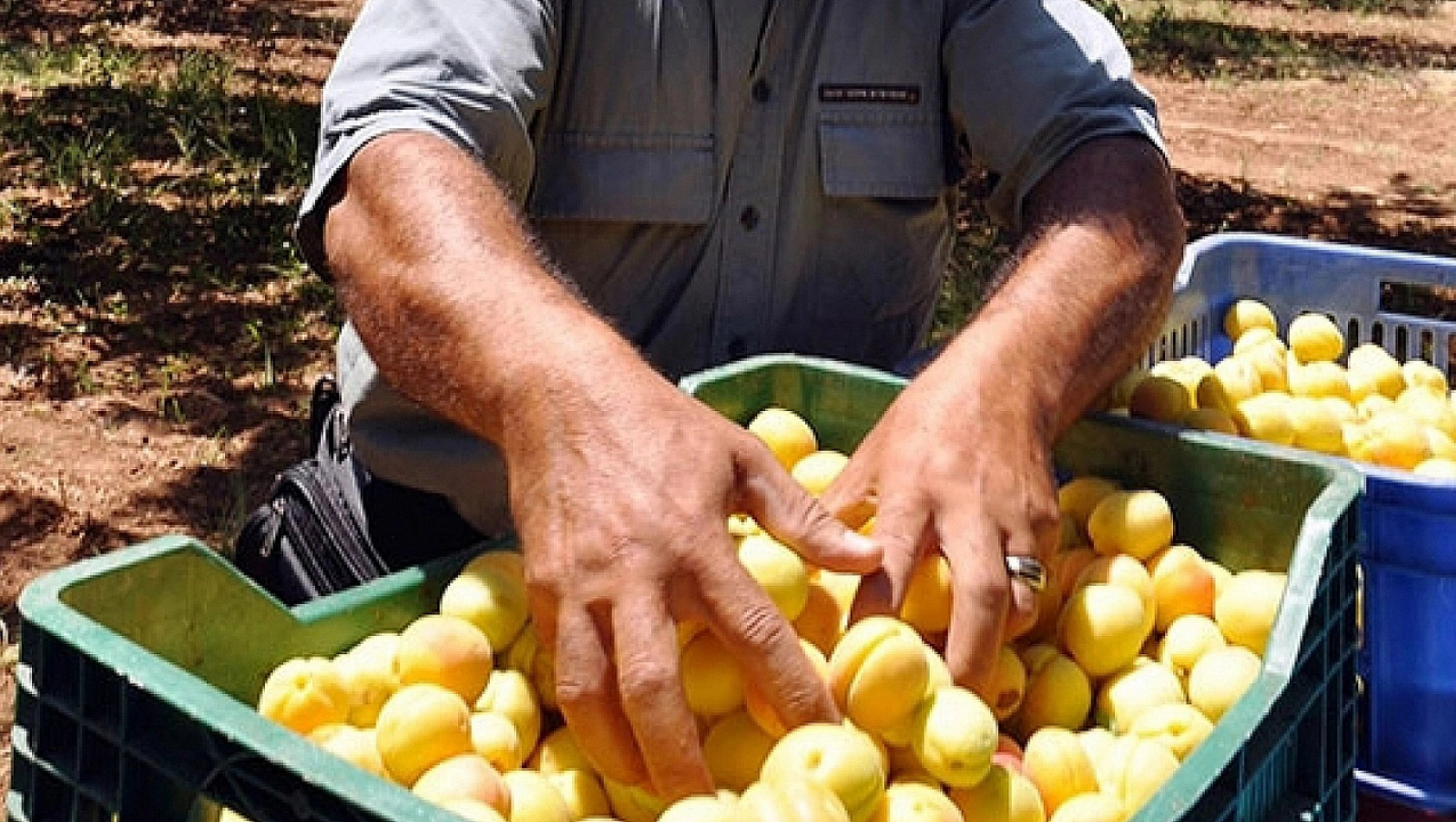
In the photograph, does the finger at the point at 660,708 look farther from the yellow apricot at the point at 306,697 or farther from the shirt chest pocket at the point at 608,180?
the shirt chest pocket at the point at 608,180

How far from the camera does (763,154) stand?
7.13 ft

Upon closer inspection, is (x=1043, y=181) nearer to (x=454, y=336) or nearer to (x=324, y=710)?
(x=454, y=336)

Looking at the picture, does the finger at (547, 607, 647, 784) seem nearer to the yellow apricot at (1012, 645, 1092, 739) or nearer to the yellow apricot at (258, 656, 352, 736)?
the yellow apricot at (258, 656, 352, 736)

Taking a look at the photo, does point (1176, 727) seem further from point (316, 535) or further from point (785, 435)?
point (316, 535)

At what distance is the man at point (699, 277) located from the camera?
1.31 m

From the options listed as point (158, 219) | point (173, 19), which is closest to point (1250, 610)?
point (158, 219)

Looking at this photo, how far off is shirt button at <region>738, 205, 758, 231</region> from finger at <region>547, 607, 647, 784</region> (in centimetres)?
97

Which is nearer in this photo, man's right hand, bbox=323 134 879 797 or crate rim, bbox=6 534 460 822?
crate rim, bbox=6 534 460 822

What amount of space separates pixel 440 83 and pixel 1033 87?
72 centimetres

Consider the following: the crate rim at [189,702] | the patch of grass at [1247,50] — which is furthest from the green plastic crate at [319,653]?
the patch of grass at [1247,50]

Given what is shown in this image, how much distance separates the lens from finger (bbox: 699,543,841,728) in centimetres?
125

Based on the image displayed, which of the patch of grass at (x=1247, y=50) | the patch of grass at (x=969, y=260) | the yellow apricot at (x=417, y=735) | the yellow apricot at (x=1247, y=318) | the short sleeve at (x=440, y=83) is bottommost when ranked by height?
the patch of grass at (x=1247, y=50)

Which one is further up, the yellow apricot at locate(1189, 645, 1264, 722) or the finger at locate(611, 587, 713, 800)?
the finger at locate(611, 587, 713, 800)

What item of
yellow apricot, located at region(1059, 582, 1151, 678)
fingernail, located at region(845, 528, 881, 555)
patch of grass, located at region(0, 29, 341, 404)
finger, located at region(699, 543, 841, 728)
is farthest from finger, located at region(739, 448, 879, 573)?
patch of grass, located at region(0, 29, 341, 404)
